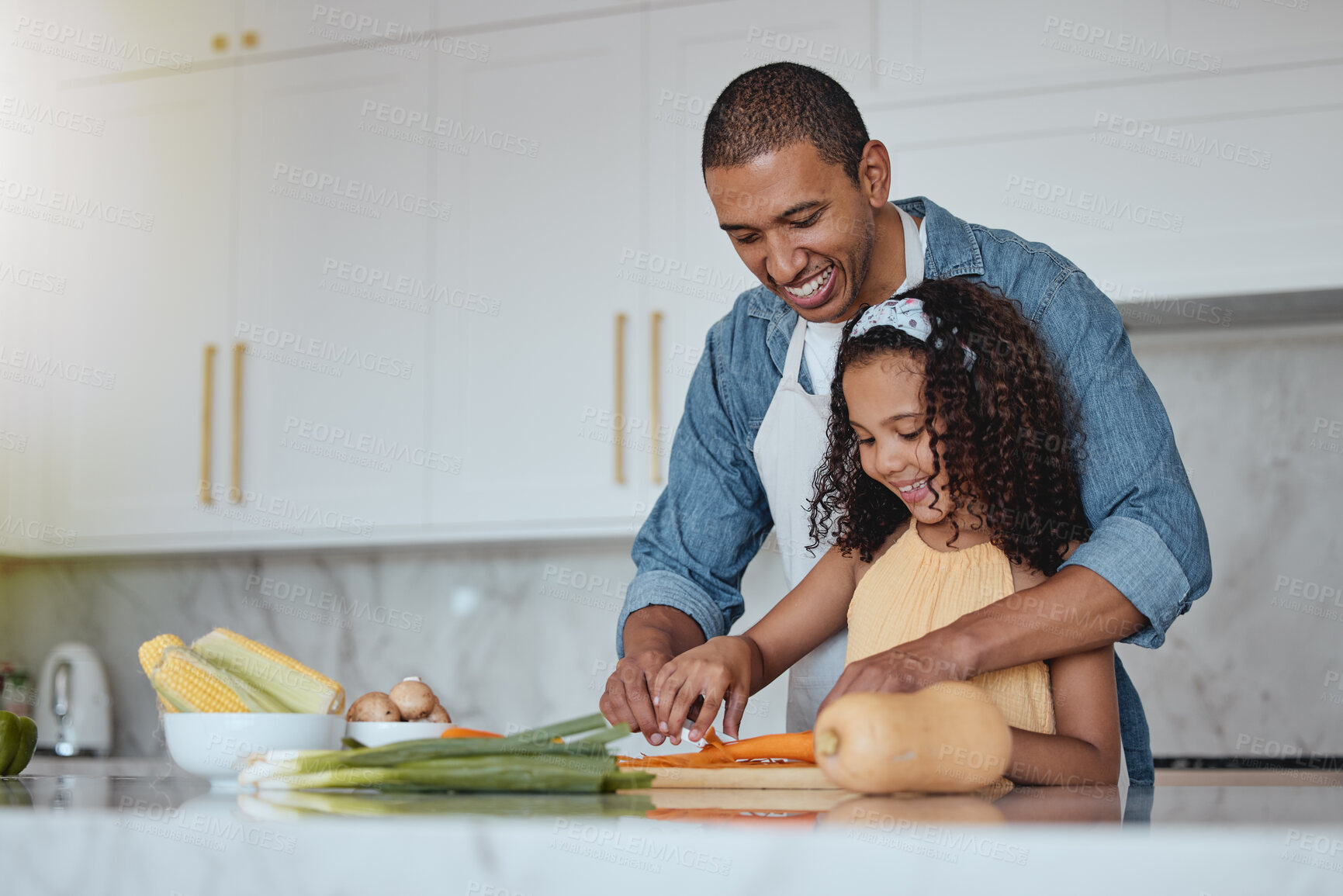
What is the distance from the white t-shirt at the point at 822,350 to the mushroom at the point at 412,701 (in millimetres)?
592

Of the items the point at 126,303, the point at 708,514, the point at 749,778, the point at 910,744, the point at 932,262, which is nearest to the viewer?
the point at 910,744

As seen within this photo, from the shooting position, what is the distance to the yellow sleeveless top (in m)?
1.00

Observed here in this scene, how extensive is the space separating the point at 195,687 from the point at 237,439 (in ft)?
5.26

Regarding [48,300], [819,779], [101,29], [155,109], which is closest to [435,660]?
[48,300]

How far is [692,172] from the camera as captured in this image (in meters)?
2.17

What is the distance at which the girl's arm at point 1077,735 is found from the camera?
0.85m

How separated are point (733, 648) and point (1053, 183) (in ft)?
3.81

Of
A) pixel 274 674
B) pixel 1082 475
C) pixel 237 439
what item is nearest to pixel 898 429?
pixel 1082 475

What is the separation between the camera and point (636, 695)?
1.12m

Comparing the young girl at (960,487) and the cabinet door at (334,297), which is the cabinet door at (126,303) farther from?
the young girl at (960,487)

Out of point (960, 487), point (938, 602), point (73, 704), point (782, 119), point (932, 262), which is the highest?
point (782, 119)

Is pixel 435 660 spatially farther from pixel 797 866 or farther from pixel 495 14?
pixel 797 866

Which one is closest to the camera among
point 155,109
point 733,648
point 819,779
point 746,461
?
point 819,779

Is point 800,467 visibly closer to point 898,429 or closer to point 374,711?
point 898,429
